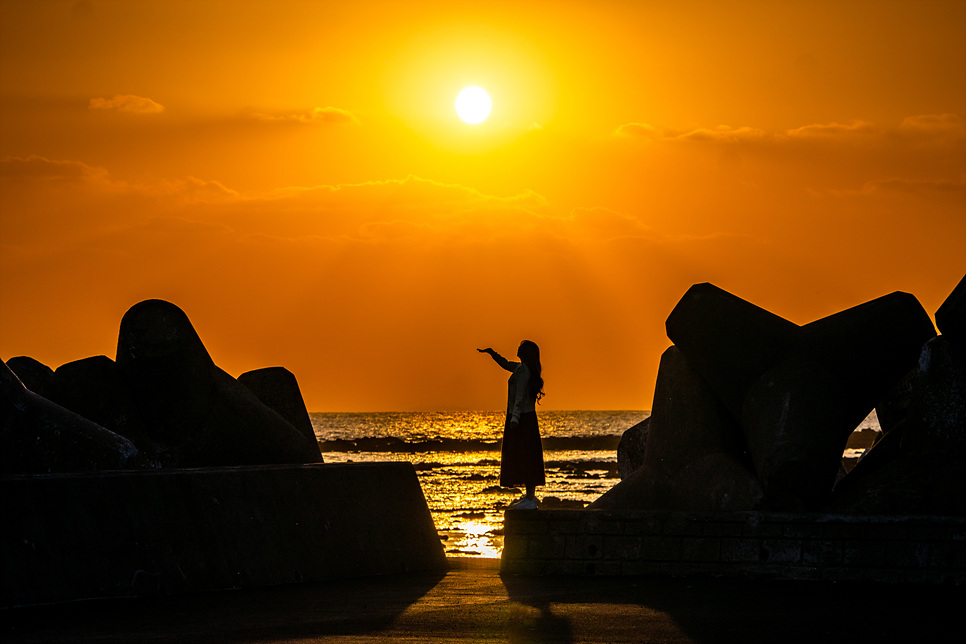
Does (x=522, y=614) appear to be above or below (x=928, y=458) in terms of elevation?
below

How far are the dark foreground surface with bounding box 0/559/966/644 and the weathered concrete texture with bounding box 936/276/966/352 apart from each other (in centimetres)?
214

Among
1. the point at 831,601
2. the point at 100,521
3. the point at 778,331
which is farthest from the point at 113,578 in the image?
the point at 778,331

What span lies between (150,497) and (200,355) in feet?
9.16

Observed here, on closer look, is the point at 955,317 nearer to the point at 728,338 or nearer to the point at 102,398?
the point at 728,338

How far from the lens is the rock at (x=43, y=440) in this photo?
919 cm

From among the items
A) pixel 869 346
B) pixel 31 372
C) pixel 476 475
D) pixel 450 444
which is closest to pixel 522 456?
pixel 869 346

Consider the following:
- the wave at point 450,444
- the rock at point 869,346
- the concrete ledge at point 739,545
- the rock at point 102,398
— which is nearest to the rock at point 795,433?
the rock at point 869,346

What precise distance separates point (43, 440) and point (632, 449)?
665 centimetres

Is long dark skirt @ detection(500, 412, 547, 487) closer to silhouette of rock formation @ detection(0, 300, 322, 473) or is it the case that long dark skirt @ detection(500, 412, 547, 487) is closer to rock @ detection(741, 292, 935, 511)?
rock @ detection(741, 292, 935, 511)

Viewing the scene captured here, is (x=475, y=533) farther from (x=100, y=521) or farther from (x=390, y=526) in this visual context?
(x=100, y=521)

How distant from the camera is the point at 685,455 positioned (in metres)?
10.7

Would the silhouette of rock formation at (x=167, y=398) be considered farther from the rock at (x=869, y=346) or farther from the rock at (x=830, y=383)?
the rock at (x=869, y=346)

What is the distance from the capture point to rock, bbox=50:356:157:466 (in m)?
10.9

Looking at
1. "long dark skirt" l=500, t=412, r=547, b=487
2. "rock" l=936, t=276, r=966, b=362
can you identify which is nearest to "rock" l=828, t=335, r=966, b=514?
"rock" l=936, t=276, r=966, b=362
